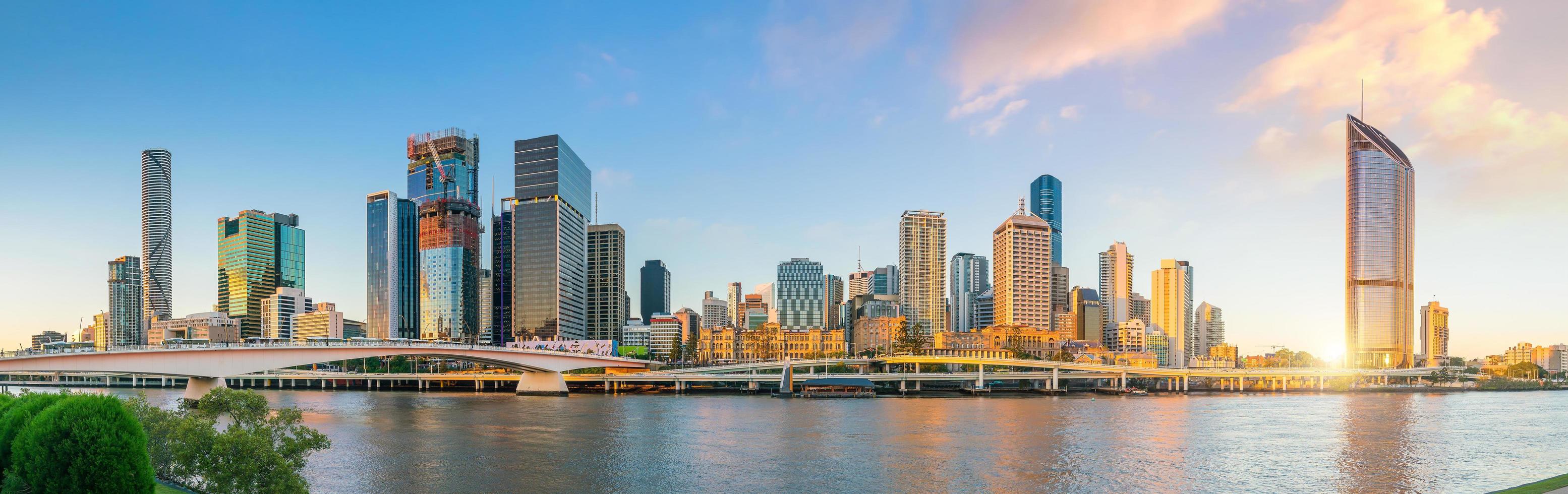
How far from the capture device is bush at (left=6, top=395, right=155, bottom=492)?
85.9 ft

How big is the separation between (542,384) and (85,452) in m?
125

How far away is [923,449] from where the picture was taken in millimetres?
64062

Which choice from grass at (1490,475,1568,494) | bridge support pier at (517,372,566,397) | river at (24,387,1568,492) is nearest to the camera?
grass at (1490,475,1568,494)

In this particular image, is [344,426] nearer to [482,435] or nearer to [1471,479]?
[482,435]

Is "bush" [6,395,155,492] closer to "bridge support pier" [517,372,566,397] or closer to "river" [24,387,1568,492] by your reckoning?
"river" [24,387,1568,492]

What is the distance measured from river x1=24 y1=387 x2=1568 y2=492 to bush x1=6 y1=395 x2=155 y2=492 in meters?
18.7

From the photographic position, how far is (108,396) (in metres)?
28.9

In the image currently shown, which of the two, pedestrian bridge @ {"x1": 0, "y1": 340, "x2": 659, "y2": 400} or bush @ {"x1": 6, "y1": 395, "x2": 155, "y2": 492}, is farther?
pedestrian bridge @ {"x1": 0, "y1": 340, "x2": 659, "y2": 400}

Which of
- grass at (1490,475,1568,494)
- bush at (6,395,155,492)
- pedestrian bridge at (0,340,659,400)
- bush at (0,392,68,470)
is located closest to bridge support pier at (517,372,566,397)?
pedestrian bridge at (0,340,659,400)

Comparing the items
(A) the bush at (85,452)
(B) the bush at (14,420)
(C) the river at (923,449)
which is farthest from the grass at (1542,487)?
(B) the bush at (14,420)

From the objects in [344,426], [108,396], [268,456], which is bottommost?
[344,426]

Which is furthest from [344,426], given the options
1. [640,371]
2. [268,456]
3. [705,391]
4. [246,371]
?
[640,371]

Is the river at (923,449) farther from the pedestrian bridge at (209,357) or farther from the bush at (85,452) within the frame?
the bush at (85,452)

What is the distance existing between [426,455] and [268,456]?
2745 centimetres
